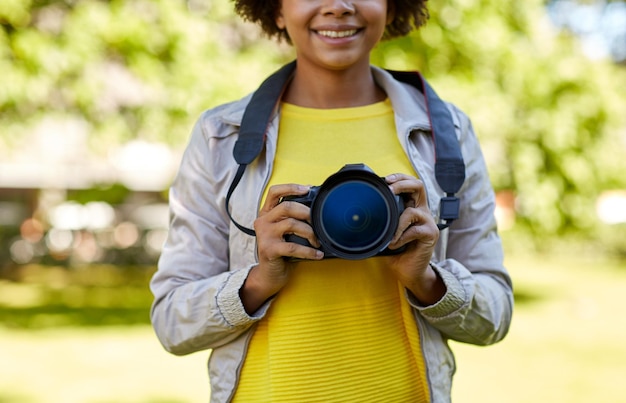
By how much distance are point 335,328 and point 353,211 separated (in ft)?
1.01

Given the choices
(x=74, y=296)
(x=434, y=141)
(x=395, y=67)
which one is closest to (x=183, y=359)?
(x=395, y=67)

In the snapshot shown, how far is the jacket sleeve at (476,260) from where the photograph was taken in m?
1.88

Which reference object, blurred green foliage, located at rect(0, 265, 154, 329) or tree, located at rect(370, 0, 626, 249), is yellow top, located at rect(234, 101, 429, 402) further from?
blurred green foliage, located at rect(0, 265, 154, 329)

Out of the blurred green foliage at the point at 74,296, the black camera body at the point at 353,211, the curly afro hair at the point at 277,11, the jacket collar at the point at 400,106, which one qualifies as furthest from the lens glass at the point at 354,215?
the blurred green foliage at the point at 74,296

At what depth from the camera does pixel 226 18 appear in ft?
30.5

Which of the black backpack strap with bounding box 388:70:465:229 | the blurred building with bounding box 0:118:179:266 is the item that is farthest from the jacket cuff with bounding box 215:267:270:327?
the blurred building with bounding box 0:118:179:266

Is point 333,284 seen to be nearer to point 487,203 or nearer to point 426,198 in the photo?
point 426,198

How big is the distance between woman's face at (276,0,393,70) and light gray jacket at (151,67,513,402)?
0.17 m

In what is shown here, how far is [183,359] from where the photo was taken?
28.9ft

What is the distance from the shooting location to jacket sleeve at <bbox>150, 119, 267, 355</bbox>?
5.99 ft

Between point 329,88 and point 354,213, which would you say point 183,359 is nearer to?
point 329,88

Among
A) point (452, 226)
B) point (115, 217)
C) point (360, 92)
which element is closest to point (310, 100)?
point (360, 92)

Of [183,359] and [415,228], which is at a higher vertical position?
[415,228]

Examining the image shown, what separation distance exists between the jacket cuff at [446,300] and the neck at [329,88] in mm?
487
